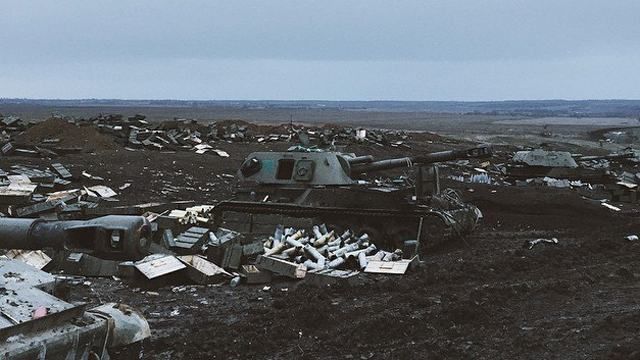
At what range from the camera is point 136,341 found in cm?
719

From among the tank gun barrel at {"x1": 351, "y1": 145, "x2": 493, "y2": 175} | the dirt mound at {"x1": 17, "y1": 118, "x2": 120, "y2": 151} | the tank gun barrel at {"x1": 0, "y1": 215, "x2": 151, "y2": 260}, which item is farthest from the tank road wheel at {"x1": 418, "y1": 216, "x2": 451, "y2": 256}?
the dirt mound at {"x1": 17, "y1": 118, "x2": 120, "y2": 151}

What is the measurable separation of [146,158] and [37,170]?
659cm

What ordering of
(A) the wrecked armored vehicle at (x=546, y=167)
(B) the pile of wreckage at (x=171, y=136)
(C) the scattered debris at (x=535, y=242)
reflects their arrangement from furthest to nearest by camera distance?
(B) the pile of wreckage at (x=171, y=136), (A) the wrecked armored vehicle at (x=546, y=167), (C) the scattered debris at (x=535, y=242)

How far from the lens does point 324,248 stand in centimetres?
1540

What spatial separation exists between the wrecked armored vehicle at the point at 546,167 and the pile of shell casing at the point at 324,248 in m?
16.5

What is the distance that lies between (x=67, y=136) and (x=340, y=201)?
22270 millimetres

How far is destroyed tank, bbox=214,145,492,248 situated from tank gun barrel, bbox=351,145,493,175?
0.03 meters

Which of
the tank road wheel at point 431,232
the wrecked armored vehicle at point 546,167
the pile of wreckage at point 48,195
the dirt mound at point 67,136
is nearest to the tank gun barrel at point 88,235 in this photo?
the pile of wreckage at point 48,195

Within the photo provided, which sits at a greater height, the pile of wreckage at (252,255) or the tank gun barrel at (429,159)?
the tank gun barrel at (429,159)

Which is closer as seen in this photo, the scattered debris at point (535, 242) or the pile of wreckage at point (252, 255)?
the pile of wreckage at point (252, 255)

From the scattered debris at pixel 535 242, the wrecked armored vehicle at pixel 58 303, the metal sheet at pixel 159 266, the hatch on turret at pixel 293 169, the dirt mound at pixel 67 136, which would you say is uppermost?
the wrecked armored vehicle at pixel 58 303

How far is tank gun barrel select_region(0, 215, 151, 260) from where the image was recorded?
514 centimetres

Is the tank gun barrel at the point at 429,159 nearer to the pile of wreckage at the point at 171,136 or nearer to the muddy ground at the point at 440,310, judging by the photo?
the muddy ground at the point at 440,310

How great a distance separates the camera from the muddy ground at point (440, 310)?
29.9 feet
